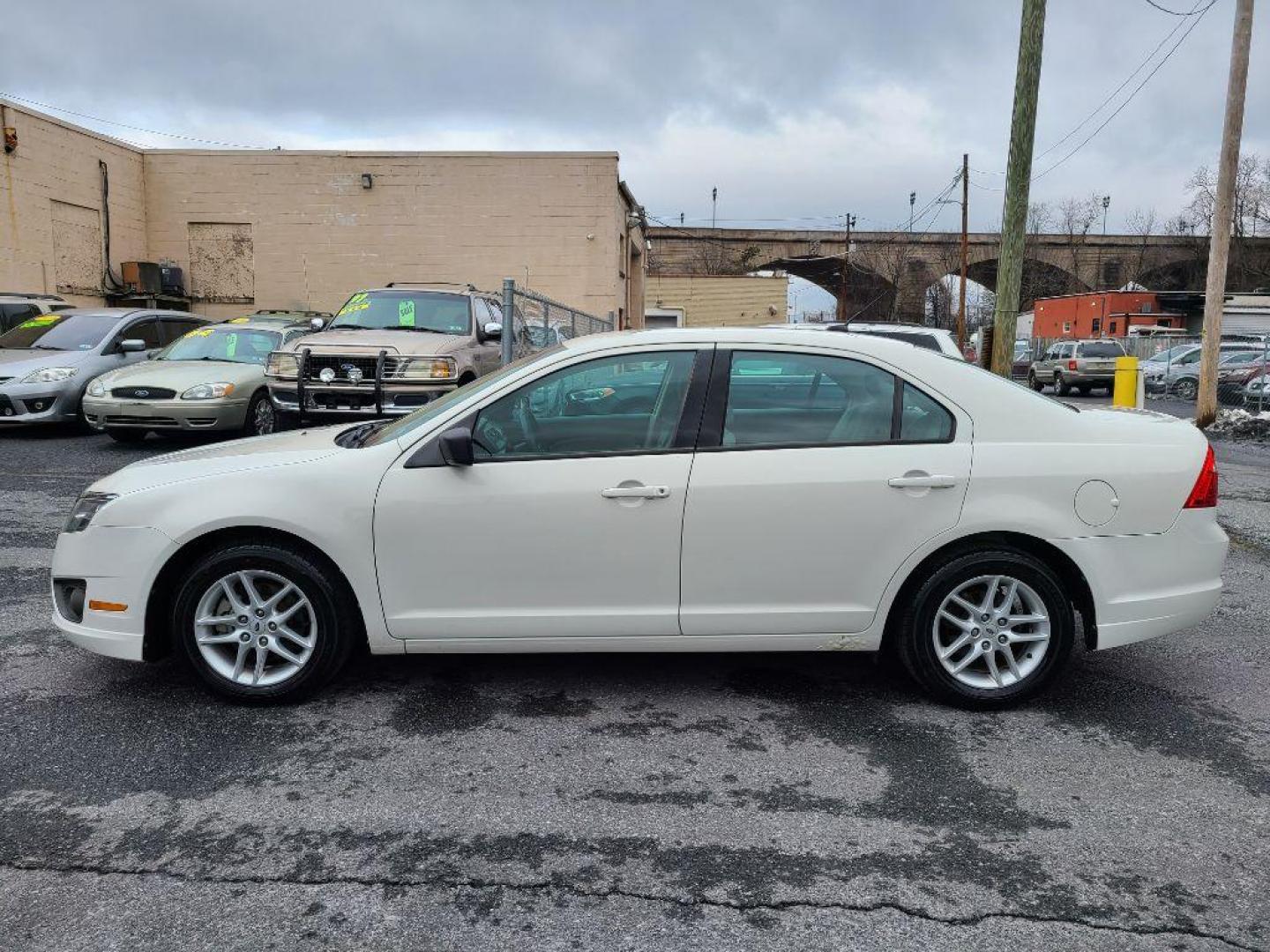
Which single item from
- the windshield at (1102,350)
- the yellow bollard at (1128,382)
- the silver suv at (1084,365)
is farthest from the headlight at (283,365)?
the windshield at (1102,350)

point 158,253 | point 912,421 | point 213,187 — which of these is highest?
point 213,187

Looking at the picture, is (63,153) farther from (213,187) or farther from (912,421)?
(912,421)

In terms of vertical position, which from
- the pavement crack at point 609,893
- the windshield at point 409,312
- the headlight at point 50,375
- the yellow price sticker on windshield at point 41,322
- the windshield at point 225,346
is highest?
the windshield at point 409,312

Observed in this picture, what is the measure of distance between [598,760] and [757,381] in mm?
1631

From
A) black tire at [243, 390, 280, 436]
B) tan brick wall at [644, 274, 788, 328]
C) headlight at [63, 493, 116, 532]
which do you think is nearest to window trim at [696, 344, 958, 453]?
headlight at [63, 493, 116, 532]

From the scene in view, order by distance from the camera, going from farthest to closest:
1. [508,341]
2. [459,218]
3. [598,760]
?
[459,218] < [508,341] < [598,760]

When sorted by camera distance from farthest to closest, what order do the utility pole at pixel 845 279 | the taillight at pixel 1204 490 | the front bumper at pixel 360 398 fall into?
the utility pole at pixel 845 279 < the front bumper at pixel 360 398 < the taillight at pixel 1204 490

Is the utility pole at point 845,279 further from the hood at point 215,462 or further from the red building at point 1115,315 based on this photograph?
the hood at point 215,462

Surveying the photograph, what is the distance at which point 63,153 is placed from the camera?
62.7 feet

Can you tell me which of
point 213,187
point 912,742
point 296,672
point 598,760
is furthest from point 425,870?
point 213,187

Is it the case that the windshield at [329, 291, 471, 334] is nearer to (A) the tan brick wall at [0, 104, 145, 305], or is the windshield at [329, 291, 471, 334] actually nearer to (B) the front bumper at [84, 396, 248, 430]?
(B) the front bumper at [84, 396, 248, 430]

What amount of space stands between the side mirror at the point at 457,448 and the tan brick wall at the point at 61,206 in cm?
1813

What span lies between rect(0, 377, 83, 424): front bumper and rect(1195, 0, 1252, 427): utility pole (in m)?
16.5

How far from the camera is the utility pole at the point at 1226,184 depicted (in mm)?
15047
